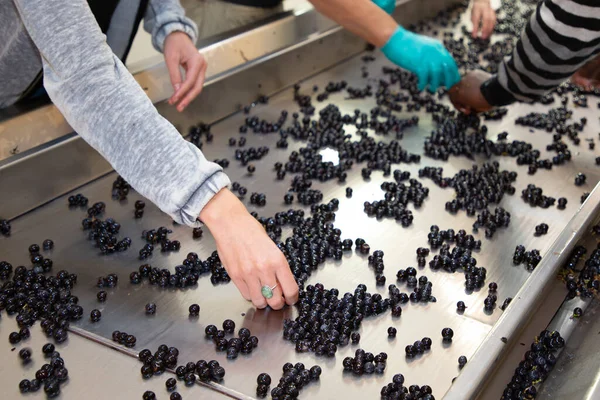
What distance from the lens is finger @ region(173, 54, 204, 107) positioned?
2.06m

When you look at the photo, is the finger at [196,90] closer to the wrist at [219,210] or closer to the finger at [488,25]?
the wrist at [219,210]

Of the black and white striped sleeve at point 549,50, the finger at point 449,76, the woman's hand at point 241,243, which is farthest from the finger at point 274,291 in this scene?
the finger at point 449,76

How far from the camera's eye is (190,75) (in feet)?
6.88

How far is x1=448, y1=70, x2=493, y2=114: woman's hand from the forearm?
0.38 metres

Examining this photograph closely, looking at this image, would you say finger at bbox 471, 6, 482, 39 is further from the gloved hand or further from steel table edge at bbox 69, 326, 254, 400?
steel table edge at bbox 69, 326, 254, 400

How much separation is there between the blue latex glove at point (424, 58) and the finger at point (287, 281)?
144 cm

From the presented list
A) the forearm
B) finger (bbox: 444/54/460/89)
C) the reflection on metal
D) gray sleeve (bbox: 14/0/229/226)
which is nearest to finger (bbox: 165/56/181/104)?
the reflection on metal

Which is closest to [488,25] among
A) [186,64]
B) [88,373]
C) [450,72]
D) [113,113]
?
[450,72]

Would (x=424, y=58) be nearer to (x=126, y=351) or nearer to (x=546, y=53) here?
(x=546, y=53)

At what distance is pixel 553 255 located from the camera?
153 cm

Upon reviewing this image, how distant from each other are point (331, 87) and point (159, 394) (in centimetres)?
183

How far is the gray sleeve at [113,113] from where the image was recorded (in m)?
1.18

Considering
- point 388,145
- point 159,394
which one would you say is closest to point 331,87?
point 388,145

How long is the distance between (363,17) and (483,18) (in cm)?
115
